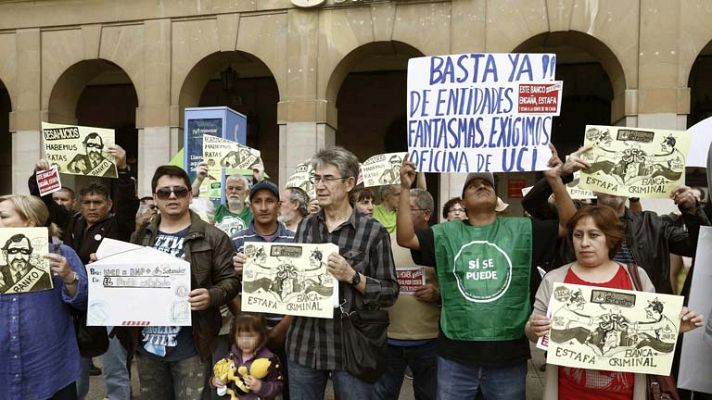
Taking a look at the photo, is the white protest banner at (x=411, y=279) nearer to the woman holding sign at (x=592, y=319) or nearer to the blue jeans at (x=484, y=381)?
the blue jeans at (x=484, y=381)

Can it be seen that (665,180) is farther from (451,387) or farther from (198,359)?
(198,359)

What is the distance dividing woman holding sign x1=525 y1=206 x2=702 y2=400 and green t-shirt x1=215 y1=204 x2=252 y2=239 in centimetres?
286

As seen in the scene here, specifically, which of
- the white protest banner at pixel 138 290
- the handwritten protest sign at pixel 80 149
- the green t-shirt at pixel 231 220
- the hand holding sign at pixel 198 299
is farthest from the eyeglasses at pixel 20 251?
the green t-shirt at pixel 231 220

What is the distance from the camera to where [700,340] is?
3.00 m

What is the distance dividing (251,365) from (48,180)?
249 centimetres

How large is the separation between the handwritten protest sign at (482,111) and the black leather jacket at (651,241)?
1.26 ft

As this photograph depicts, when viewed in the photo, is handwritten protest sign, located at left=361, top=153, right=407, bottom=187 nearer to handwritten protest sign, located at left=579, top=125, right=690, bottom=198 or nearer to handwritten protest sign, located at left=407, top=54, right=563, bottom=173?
handwritten protest sign, located at left=407, top=54, right=563, bottom=173

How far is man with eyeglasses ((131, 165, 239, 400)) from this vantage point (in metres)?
3.11

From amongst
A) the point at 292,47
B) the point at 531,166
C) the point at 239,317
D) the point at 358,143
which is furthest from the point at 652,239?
the point at 358,143

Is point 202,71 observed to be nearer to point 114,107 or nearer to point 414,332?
point 114,107

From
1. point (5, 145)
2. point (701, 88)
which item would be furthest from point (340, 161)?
point (5, 145)

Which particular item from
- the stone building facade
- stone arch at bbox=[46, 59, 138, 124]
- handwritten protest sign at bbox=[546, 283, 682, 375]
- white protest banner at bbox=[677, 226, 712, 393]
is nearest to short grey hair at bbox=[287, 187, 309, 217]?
handwritten protest sign at bbox=[546, 283, 682, 375]

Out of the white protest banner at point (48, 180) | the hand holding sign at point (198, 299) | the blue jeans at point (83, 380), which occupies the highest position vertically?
the white protest banner at point (48, 180)

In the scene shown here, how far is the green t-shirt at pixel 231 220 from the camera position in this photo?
4.86 m
